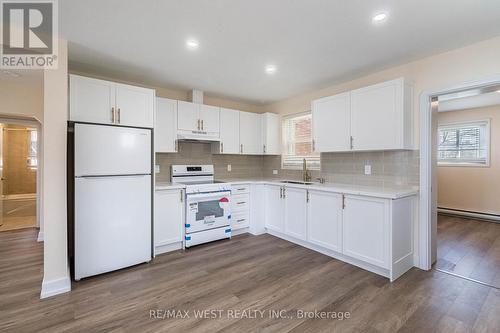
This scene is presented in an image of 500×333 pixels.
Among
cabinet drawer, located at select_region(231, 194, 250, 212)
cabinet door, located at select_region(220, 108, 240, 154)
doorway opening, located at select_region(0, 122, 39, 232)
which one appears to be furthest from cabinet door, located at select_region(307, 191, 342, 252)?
doorway opening, located at select_region(0, 122, 39, 232)

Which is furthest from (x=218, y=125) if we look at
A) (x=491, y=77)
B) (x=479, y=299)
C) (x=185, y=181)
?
(x=479, y=299)

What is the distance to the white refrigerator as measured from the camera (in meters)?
2.49

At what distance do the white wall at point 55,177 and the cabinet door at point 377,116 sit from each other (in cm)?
341

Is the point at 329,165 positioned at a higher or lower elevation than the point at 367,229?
higher

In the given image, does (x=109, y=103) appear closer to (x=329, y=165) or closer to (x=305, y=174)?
(x=305, y=174)

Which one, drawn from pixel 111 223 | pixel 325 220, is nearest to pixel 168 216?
pixel 111 223

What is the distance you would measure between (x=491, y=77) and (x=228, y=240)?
3815mm

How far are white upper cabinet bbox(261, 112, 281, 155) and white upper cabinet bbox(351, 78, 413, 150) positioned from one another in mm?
1818

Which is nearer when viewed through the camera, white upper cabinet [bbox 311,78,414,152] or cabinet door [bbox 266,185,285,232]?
white upper cabinet [bbox 311,78,414,152]

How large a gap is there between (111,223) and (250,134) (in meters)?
2.86

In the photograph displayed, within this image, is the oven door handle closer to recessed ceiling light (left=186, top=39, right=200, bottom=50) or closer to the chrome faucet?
the chrome faucet

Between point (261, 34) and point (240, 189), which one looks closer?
point (261, 34)

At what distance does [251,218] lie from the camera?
4168 mm

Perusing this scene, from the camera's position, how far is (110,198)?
2654mm
